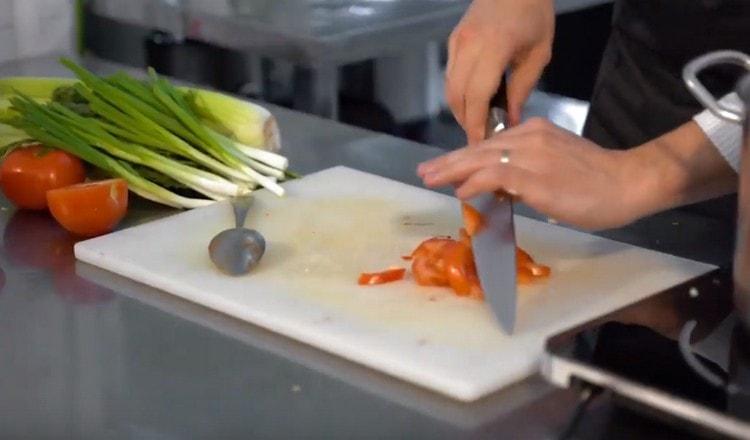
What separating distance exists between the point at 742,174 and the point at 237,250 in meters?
0.44

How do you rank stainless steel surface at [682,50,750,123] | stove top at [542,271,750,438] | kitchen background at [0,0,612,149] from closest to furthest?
stove top at [542,271,750,438] → stainless steel surface at [682,50,750,123] → kitchen background at [0,0,612,149]

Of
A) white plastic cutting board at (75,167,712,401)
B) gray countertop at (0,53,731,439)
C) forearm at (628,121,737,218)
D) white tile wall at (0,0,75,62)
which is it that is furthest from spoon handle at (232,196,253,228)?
white tile wall at (0,0,75,62)

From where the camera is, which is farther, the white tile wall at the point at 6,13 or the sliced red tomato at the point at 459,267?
the white tile wall at the point at 6,13

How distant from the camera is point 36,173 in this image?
129 centimetres

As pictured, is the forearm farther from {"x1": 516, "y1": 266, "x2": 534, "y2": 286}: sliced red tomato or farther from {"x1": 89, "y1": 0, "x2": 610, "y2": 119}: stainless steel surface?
{"x1": 89, "y1": 0, "x2": 610, "y2": 119}: stainless steel surface

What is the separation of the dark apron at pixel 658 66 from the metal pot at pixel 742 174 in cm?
44

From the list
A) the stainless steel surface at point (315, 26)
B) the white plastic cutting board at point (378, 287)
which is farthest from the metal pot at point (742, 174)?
the stainless steel surface at point (315, 26)

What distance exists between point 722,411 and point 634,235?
0.47 meters

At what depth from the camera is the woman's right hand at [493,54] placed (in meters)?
1.22

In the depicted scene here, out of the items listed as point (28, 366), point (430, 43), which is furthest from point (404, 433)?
point (430, 43)

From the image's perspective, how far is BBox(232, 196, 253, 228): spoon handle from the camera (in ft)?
4.11

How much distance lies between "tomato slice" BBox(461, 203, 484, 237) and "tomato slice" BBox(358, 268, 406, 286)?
0.23 ft

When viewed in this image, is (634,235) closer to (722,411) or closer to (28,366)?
(722,411)

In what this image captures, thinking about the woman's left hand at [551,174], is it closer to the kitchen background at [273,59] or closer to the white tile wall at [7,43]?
the kitchen background at [273,59]
